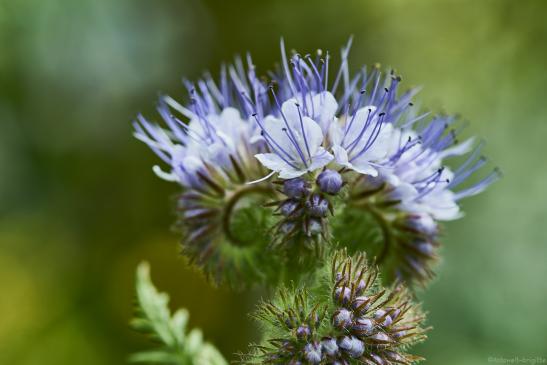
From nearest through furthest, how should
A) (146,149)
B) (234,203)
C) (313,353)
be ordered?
(313,353), (234,203), (146,149)

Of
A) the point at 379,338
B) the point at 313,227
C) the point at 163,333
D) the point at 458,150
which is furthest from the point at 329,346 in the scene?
the point at 458,150

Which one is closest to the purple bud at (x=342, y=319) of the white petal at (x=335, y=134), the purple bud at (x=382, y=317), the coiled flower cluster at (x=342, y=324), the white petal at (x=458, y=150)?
the coiled flower cluster at (x=342, y=324)

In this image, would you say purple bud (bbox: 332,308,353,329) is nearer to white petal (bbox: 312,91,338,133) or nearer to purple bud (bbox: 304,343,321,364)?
purple bud (bbox: 304,343,321,364)

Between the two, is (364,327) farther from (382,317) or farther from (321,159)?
(321,159)

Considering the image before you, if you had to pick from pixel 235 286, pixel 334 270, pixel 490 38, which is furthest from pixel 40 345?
pixel 490 38

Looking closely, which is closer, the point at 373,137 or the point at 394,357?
the point at 394,357

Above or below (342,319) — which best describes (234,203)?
above

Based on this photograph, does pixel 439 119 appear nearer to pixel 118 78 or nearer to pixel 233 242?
pixel 233 242
